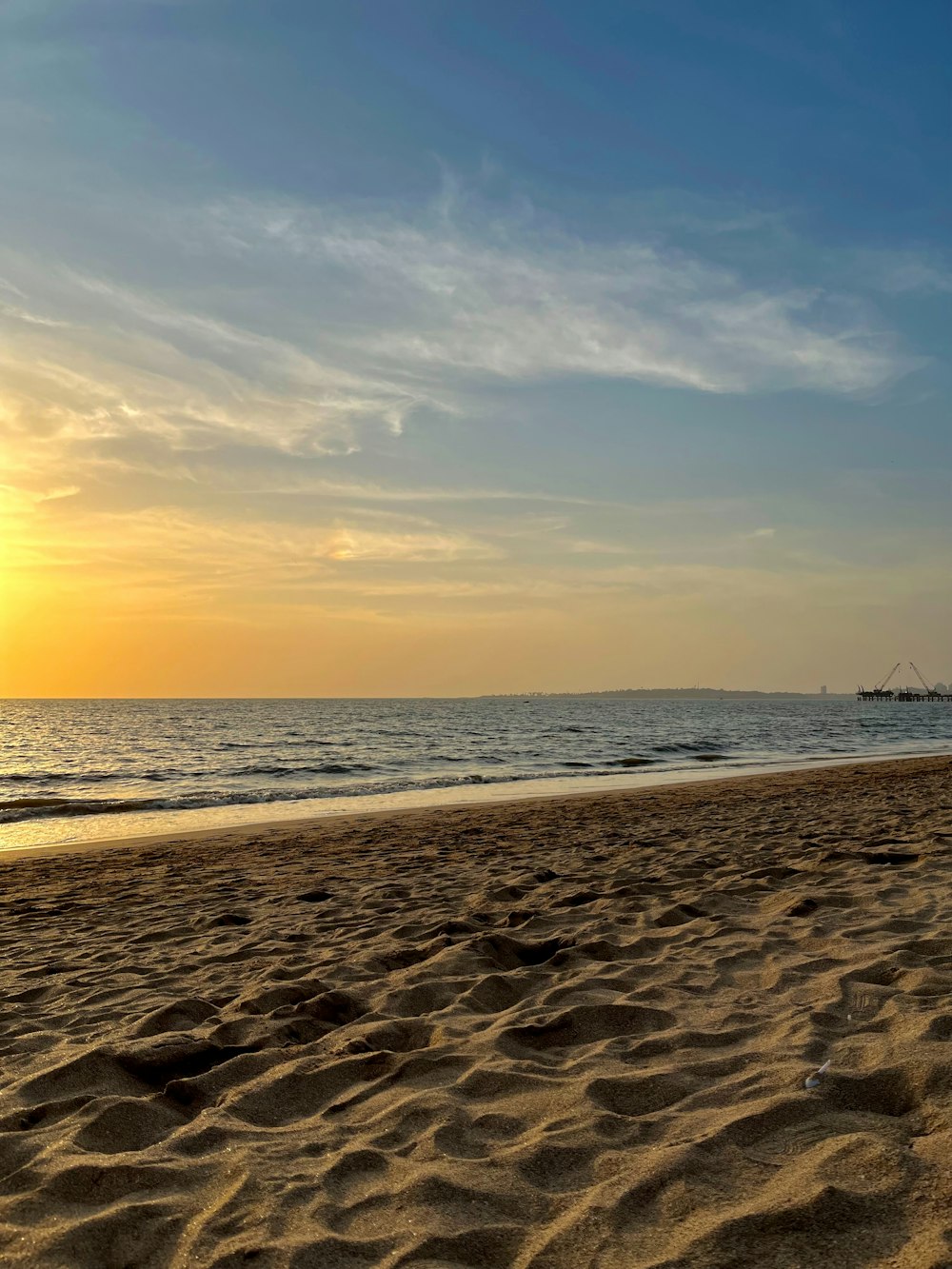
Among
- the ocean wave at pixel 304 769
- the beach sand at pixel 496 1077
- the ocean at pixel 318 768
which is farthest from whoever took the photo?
the ocean wave at pixel 304 769

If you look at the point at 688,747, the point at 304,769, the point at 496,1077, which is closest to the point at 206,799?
the point at 304,769

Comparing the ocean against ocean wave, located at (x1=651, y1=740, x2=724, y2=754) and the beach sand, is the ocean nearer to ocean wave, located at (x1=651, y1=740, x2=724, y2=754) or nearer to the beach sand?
ocean wave, located at (x1=651, y1=740, x2=724, y2=754)

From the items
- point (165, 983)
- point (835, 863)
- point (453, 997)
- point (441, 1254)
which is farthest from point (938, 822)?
point (441, 1254)

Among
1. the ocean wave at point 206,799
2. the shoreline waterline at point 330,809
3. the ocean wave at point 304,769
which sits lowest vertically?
the ocean wave at point 304,769

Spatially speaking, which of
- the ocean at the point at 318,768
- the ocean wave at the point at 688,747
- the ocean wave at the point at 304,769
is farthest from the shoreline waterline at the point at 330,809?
the ocean wave at the point at 688,747

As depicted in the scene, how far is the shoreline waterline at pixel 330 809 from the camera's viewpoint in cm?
1432

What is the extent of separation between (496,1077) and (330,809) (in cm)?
1497

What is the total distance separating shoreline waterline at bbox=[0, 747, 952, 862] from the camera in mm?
14320

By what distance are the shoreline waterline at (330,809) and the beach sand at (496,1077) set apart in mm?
6654

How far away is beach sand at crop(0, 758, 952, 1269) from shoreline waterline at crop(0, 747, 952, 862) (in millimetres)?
6654

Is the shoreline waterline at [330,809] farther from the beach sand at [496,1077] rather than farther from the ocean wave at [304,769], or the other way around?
the beach sand at [496,1077]

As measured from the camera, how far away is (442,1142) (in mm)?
3166

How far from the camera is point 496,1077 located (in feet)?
12.1

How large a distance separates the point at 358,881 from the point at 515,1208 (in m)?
6.43
